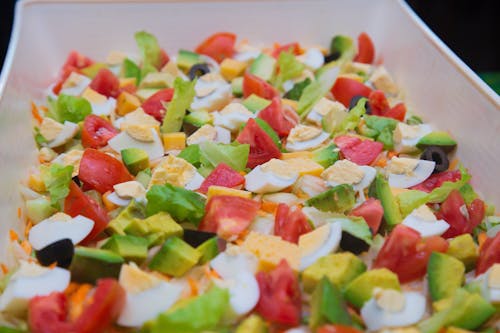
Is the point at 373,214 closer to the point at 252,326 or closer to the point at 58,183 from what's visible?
the point at 252,326

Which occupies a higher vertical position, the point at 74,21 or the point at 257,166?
the point at 74,21

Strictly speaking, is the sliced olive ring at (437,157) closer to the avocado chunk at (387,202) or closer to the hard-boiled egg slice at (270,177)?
the avocado chunk at (387,202)

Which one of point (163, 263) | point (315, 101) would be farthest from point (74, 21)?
point (163, 263)

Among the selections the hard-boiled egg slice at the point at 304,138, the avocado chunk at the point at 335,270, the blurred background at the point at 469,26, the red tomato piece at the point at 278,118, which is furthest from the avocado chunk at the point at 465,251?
the blurred background at the point at 469,26

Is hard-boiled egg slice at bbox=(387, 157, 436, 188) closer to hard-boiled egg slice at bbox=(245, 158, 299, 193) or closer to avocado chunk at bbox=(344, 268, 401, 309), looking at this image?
hard-boiled egg slice at bbox=(245, 158, 299, 193)

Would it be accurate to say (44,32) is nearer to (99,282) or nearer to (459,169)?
(99,282)

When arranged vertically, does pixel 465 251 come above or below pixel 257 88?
below

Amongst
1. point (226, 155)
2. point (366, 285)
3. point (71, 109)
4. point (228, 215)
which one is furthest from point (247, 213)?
point (71, 109)
